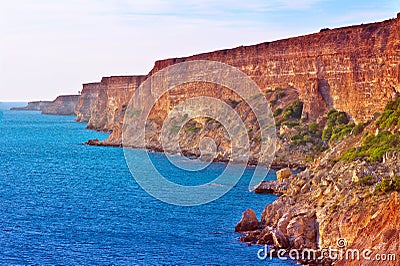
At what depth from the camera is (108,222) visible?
154ft

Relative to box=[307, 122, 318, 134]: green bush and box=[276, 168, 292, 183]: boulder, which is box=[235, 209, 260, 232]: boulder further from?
box=[307, 122, 318, 134]: green bush

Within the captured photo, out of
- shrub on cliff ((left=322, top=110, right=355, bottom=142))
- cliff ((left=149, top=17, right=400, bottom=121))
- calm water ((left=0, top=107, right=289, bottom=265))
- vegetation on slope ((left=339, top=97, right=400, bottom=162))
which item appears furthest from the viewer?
shrub on cliff ((left=322, top=110, right=355, bottom=142))

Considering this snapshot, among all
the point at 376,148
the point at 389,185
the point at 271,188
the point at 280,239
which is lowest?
the point at 280,239

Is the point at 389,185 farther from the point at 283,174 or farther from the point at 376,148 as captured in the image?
the point at 283,174

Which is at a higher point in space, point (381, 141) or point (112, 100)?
point (112, 100)

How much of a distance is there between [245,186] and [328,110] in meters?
23.3

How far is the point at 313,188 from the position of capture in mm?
44219

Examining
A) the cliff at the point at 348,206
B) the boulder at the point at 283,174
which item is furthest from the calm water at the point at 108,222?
the boulder at the point at 283,174

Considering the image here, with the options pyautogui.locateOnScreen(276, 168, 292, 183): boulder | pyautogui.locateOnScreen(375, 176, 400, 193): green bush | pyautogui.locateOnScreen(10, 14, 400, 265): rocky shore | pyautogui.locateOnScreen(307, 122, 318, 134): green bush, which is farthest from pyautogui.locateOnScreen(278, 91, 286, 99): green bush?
pyautogui.locateOnScreen(375, 176, 400, 193): green bush

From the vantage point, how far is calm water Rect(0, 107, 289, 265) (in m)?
37.6

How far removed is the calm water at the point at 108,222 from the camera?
3756cm


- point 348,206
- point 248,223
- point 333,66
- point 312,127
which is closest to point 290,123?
point 312,127

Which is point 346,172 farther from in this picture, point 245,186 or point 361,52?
point 361,52

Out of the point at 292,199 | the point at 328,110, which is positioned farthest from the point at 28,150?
the point at 292,199
